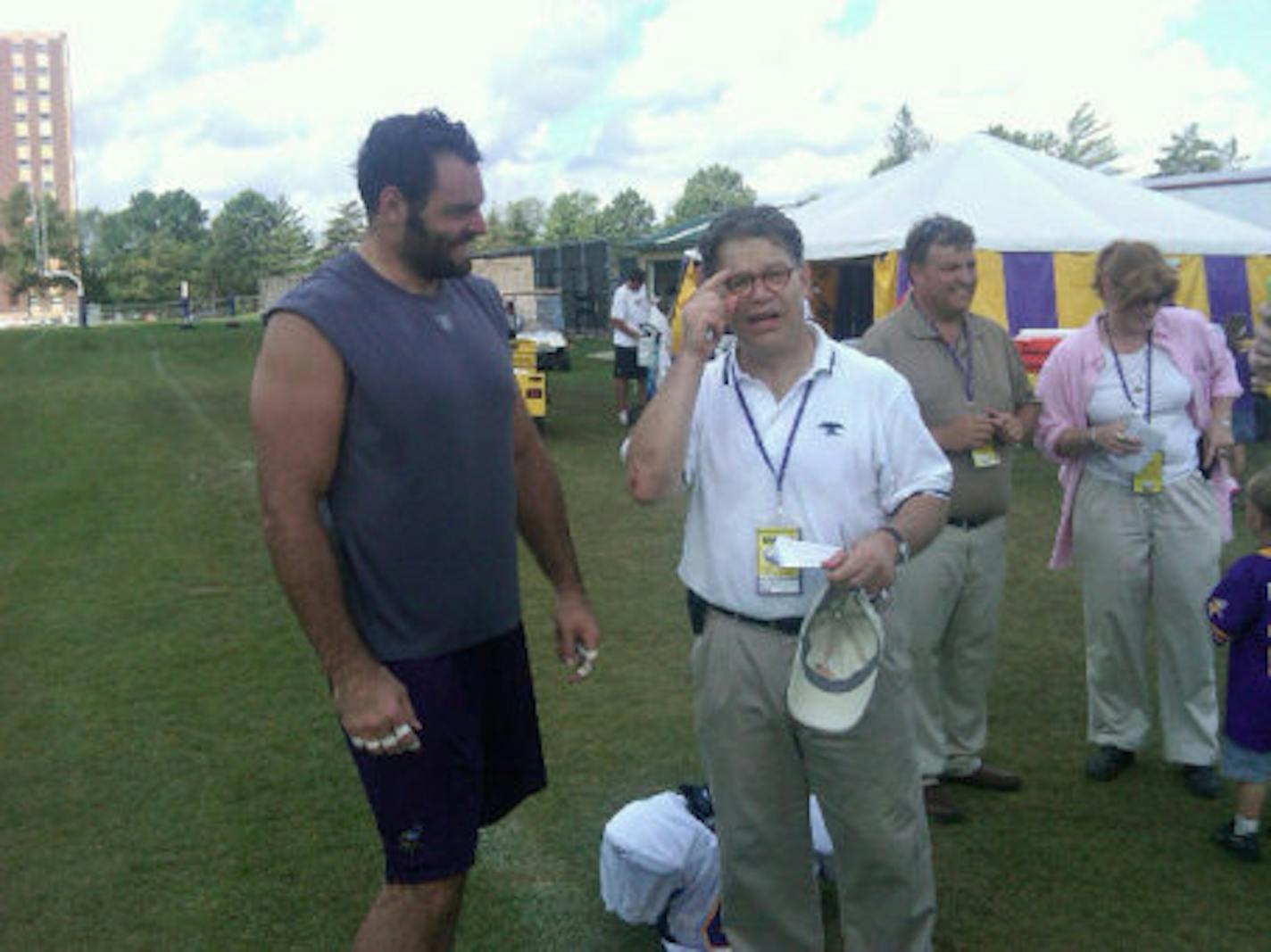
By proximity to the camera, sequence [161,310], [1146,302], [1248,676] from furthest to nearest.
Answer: [161,310] < [1146,302] < [1248,676]

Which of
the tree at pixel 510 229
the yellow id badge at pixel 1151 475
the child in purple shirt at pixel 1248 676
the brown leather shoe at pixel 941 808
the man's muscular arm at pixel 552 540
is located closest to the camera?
the man's muscular arm at pixel 552 540

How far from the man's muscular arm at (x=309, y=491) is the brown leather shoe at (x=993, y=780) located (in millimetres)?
2624

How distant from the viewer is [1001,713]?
15.9 ft

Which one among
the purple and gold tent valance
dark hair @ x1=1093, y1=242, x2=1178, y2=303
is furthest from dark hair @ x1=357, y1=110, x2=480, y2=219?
the purple and gold tent valance

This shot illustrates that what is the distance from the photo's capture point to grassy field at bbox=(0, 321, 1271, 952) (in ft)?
10.9

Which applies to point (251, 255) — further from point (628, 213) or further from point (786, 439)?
point (786, 439)

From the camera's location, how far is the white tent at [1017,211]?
36.8 feet

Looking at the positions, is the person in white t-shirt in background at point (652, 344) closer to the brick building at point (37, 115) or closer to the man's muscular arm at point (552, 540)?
the man's muscular arm at point (552, 540)

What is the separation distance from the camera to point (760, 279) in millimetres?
2484

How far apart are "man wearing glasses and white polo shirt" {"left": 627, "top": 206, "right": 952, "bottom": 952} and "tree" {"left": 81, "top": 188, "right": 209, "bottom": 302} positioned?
310ft

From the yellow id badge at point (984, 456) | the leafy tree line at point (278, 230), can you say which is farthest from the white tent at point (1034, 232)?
the leafy tree line at point (278, 230)

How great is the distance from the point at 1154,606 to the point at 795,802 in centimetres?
225

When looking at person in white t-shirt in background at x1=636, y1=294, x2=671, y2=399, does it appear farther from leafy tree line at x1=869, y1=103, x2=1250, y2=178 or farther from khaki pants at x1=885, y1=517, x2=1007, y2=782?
leafy tree line at x1=869, y1=103, x2=1250, y2=178

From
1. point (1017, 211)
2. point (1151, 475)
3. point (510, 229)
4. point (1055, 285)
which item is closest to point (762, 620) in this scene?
point (1151, 475)
